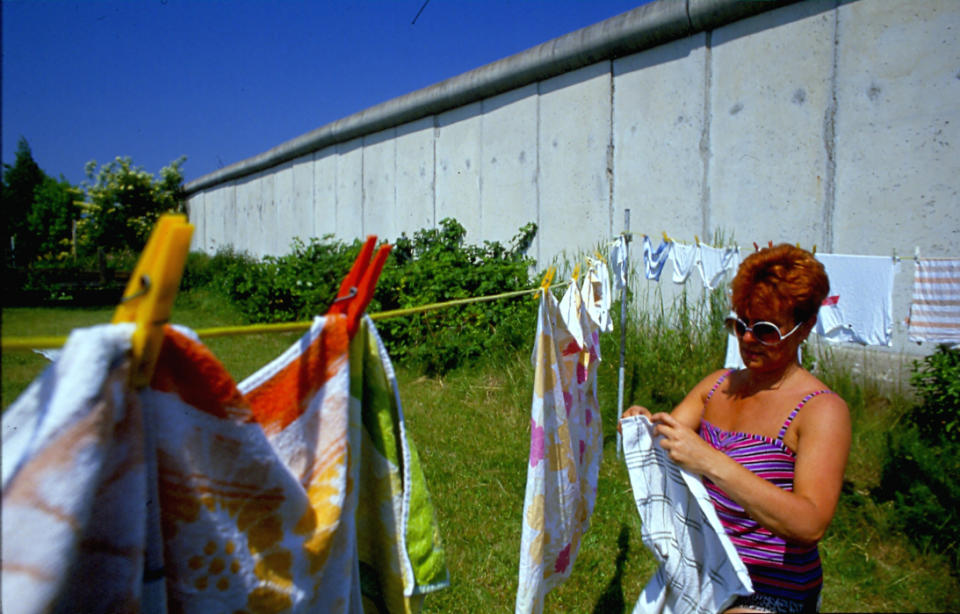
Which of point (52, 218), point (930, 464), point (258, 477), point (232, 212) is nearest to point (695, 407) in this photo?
point (258, 477)

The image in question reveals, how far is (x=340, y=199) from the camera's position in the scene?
10.6m

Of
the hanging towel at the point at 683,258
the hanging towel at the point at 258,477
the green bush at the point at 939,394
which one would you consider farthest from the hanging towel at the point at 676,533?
the hanging towel at the point at 683,258

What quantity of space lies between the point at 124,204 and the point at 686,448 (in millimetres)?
1489

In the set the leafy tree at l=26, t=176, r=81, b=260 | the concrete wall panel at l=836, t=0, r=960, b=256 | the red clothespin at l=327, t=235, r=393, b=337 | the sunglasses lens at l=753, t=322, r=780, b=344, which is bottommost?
the sunglasses lens at l=753, t=322, r=780, b=344

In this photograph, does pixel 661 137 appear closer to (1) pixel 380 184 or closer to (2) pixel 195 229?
(1) pixel 380 184

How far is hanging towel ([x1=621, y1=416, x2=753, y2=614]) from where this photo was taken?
1.55 metres

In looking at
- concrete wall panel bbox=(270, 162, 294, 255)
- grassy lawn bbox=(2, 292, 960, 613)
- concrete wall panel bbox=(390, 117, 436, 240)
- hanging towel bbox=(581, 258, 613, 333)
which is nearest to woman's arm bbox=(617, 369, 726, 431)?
hanging towel bbox=(581, 258, 613, 333)

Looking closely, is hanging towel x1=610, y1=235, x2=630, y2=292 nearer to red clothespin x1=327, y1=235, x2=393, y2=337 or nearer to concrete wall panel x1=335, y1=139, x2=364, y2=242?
red clothespin x1=327, y1=235, x2=393, y2=337

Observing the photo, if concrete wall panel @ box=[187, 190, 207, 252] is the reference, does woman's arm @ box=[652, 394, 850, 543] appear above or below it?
below

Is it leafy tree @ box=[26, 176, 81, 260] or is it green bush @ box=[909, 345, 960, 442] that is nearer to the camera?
leafy tree @ box=[26, 176, 81, 260]

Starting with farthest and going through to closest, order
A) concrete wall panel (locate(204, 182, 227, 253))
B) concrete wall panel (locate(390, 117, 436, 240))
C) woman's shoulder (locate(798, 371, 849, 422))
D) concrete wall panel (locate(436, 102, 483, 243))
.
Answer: concrete wall panel (locate(204, 182, 227, 253)), concrete wall panel (locate(390, 117, 436, 240)), concrete wall panel (locate(436, 102, 483, 243)), woman's shoulder (locate(798, 371, 849, 422))

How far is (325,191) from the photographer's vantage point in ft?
36.3

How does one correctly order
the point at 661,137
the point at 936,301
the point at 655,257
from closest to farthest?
the point at 936,301, the point at 655,257, the point at 661,137

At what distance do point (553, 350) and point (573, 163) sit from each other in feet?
15.3
